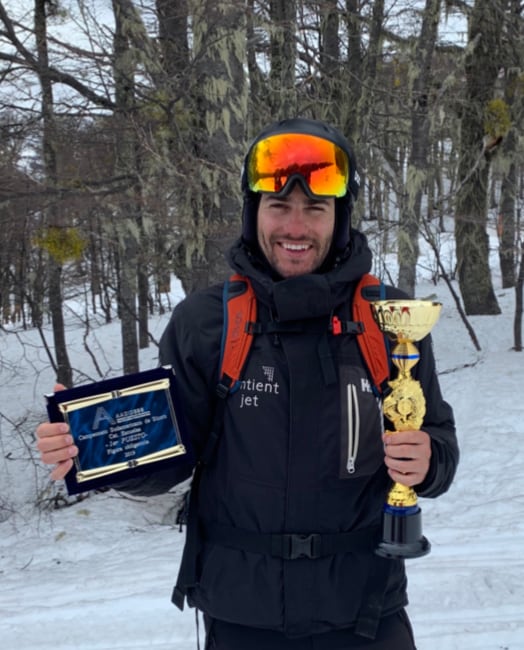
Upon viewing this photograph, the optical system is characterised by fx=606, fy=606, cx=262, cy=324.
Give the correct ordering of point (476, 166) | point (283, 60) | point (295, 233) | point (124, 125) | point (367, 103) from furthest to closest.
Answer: point (476, 166) < point (367, 103) < point (283, 60) < point (124, 125) < point (295, 233)

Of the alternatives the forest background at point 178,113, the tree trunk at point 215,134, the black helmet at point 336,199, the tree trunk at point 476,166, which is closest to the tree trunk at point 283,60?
the forest background at point 178,113

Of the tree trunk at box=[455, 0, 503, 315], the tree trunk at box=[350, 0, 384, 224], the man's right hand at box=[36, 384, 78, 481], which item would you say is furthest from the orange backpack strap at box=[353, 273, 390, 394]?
the tree trunk at box=[455, 0, 503, 315]

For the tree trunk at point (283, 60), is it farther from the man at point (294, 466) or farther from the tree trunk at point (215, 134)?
the man at point (294, 466)

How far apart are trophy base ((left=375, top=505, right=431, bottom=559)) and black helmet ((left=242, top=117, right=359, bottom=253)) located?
32.5 inches

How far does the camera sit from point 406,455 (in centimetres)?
164

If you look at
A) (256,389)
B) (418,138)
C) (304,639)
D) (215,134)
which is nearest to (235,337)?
(256,389)

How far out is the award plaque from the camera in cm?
178

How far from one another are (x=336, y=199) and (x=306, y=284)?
43 cm

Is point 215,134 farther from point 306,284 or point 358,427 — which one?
point 358,427

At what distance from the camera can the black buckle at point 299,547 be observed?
1.68 m

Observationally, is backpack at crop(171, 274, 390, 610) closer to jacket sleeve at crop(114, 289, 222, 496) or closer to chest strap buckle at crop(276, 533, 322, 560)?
jacket sleeve at crop(114, 289, 222, 496)

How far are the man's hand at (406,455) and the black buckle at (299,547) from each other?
290mm

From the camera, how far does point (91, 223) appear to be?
7.52m

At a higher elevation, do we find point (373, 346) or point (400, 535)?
point (373, 346)
